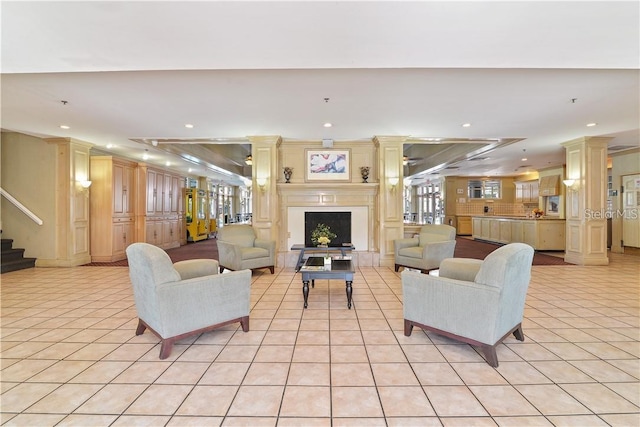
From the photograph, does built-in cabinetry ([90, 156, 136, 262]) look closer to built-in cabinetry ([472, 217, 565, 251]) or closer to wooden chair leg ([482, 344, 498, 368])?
wooden chair leg ([482, 344, 498, 368])

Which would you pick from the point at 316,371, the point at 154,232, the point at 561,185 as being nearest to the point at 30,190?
the point at 154,232

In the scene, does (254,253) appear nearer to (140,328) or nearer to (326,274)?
(326,274)

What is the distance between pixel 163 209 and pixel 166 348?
25.2 ft

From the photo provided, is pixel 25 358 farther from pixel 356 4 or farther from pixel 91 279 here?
pixel 356 4

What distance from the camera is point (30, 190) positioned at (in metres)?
6.45

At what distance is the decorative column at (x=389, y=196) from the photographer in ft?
21.2

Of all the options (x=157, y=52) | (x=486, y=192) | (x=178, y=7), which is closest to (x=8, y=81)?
(x=157, y=52)

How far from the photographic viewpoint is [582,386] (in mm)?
2131

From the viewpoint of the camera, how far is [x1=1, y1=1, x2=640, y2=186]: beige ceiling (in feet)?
6.94

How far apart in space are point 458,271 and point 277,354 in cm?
197

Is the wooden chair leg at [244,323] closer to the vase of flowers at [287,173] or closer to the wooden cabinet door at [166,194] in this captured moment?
the vase of flowers at [287,173]

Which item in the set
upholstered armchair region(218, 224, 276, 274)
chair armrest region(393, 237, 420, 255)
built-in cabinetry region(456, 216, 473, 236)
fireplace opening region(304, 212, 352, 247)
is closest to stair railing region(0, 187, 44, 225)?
upholstered armchair region(218, 224, 276, 274)

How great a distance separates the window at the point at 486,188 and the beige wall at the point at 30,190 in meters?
14.4

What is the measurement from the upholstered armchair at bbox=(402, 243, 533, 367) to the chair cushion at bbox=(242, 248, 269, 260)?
331cm
